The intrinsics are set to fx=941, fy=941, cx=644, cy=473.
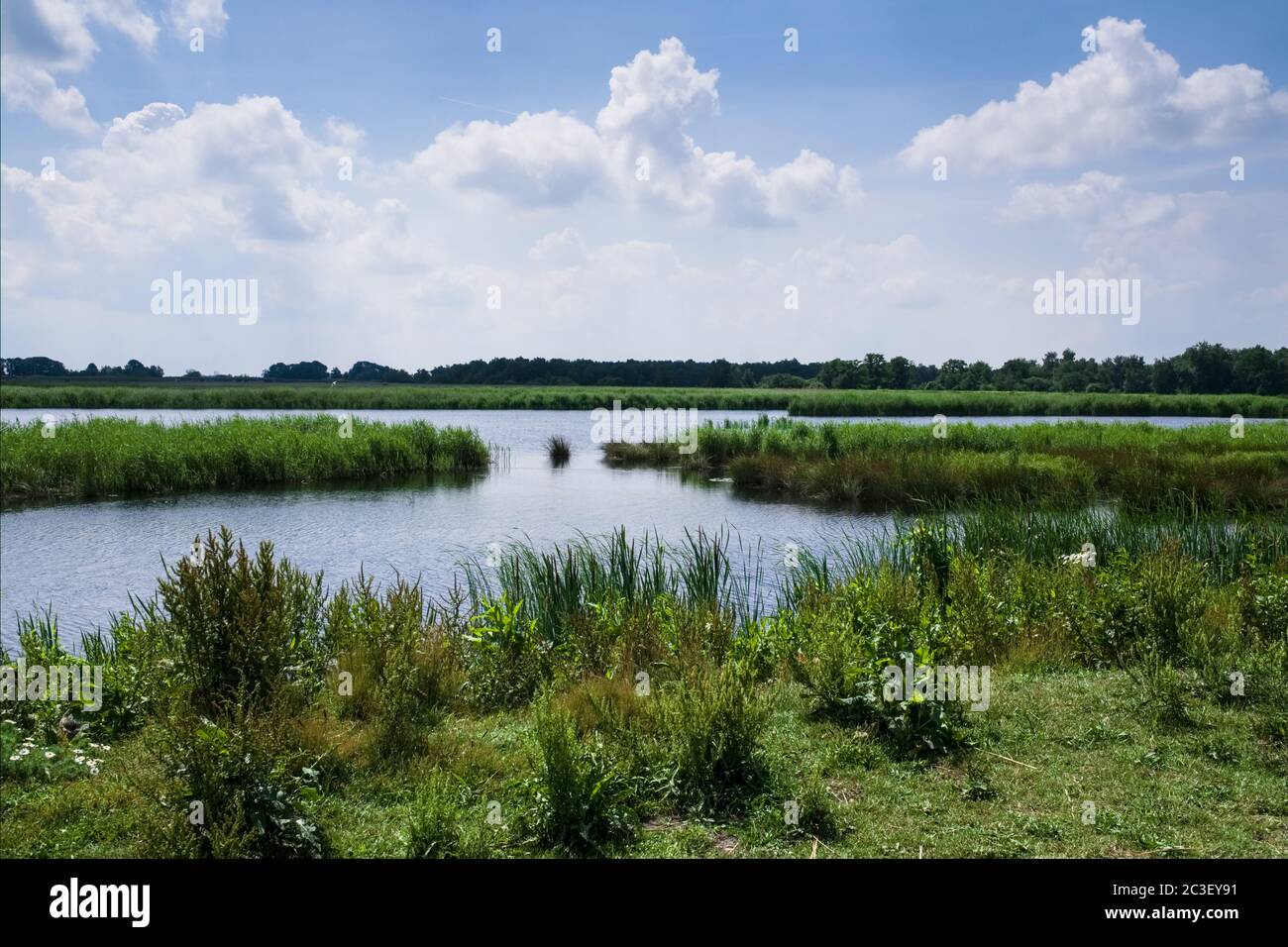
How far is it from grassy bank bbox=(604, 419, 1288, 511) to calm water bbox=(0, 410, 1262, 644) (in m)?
2.55

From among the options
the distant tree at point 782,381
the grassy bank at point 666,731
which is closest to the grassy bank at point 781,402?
the distant tree at point 782,381

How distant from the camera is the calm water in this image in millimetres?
16656

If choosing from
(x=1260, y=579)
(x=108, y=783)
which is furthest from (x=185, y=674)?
(x=1260, y=579)

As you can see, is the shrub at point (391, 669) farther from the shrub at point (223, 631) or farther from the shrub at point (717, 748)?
the shrub at point (717, 748)

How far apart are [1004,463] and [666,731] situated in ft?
81.4

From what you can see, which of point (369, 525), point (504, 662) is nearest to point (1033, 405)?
point (369, 525)

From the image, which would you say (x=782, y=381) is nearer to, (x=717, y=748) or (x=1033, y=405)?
(x=1033, y=405)

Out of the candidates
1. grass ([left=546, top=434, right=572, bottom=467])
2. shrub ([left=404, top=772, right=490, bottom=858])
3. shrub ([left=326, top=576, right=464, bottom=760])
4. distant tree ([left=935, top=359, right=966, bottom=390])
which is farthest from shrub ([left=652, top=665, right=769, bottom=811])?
distant tree ([left=935, top=359, right=966, bottom=390])

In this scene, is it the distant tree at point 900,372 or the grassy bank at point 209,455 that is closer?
the grassy bank at point 209,455

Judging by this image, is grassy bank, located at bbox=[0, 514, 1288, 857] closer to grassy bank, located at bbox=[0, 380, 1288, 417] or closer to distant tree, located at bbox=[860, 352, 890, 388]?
grassy bank, located at bbox=[0, 380, 1288, 417]

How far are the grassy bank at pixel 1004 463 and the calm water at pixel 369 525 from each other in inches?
100

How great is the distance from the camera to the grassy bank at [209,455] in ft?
95.1
